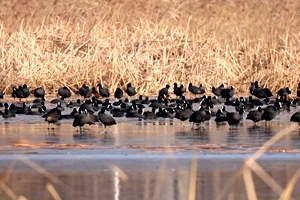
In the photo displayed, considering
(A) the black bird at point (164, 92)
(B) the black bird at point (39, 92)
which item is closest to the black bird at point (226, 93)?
(A) the black bird at point (164, 92)

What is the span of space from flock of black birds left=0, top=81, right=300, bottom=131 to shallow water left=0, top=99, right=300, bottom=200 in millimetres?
236

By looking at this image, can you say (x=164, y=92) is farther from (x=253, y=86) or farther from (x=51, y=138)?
(x=51, y=138)

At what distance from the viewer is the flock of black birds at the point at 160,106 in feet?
53.0

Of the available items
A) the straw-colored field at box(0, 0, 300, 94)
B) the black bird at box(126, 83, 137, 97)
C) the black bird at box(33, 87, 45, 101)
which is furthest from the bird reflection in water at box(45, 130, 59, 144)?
the straw-colored field at box(0, 0, 300, 94)

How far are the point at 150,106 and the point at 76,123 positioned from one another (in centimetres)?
553

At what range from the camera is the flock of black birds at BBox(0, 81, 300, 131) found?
16.1 meters

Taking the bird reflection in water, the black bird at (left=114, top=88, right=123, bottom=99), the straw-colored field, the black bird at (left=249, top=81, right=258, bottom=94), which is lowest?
the bird reflection in water

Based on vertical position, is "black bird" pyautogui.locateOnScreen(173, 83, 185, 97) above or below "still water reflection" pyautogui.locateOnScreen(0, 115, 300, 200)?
above

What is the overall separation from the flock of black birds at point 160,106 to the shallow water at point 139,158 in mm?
236

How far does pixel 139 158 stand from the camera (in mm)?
11633

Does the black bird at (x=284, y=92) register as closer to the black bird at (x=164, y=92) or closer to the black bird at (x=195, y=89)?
the black bird at (x=195, y=89)

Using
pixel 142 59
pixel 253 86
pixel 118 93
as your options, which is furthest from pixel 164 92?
pixel 253 86

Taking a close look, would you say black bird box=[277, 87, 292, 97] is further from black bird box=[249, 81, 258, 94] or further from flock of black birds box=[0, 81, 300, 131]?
black bird box=[249, 81, 258, 94]

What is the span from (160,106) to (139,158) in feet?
28.0
